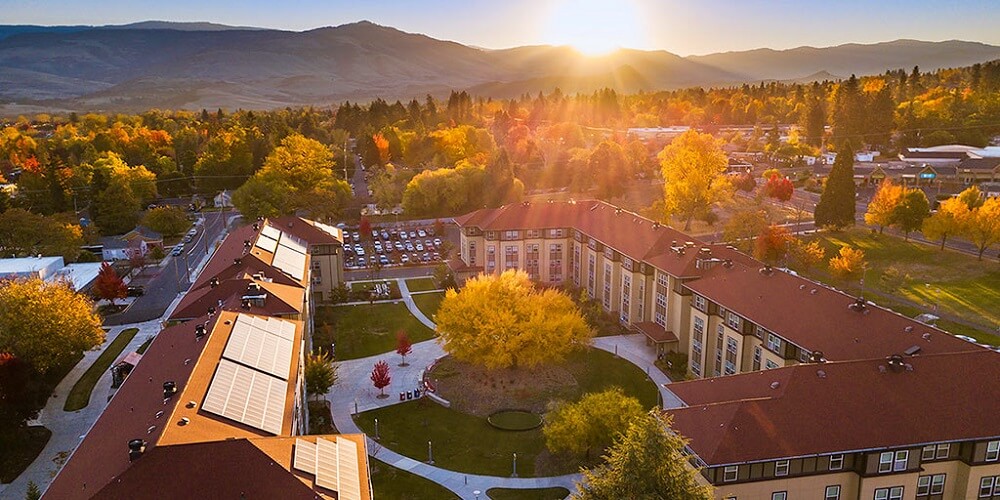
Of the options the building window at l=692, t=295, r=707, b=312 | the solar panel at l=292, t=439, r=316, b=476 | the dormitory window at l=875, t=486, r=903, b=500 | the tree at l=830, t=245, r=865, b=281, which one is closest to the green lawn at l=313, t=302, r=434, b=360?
the building window at l=692, t=295, r=707, b=312

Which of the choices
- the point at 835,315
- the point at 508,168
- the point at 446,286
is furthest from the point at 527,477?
the point at 508,168

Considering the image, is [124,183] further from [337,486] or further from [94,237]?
[337,486]

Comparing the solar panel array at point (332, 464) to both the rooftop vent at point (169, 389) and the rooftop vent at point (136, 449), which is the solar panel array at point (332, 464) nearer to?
the rooftop vent at point (136, 449)

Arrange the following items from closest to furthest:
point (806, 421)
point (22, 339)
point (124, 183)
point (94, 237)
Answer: point (806, 421) → point (22, 339) → point (94, 237) → point (124, 183)

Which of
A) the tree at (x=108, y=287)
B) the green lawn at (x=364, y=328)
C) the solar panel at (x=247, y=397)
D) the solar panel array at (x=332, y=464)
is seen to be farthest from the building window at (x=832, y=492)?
the tree at (x=108, y=287)

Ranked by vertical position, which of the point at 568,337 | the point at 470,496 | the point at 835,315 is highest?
the point at 835,315

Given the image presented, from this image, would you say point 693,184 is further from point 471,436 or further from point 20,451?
point 20,451

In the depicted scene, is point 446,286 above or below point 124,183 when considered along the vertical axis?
below

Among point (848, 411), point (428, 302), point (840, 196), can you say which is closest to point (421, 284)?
point (428, 302)
